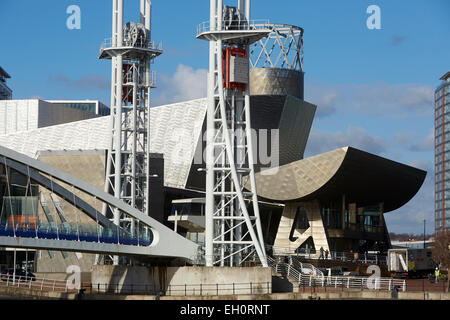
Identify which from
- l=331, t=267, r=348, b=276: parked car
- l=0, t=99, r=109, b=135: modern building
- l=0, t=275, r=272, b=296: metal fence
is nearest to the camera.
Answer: l=0, t=275, r=272, b=296: metal fence

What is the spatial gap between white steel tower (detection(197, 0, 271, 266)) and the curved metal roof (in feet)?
81.2

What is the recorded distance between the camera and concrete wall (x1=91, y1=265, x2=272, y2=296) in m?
58.2

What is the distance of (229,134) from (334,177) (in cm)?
2817

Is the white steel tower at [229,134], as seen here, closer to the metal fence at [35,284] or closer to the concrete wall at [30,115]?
the metal fence at [35,284]

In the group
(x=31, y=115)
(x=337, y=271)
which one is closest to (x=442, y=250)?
(x=337, y=271)

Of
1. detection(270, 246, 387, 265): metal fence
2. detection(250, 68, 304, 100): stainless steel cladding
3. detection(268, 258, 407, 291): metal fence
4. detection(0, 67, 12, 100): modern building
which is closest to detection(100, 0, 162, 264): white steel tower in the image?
detection(268, 258, 407, 291): metal fence

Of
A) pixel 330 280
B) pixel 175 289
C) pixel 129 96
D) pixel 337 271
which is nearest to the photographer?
pixel 175 289

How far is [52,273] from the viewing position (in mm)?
76562

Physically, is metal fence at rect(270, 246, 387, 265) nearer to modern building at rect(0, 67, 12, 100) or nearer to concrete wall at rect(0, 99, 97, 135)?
concrete wall at rect(0, 99, 97, 135)

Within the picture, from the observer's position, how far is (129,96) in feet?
243

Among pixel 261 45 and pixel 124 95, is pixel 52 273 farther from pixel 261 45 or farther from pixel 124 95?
pixel 261 45

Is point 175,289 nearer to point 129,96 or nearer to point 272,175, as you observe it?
point 129,96

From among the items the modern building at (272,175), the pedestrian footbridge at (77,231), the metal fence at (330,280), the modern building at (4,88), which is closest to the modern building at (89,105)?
the modern building at (4,88)
